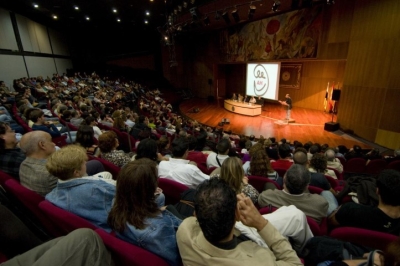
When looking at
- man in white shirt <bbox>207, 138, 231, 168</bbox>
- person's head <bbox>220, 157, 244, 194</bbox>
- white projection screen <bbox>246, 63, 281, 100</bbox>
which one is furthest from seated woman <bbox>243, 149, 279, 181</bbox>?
white projection screen <bbox>246, 63, 281, 100</bbox>

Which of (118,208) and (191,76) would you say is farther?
(191,76)

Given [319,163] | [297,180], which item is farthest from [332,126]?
[297,180]

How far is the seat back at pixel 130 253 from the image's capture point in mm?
967

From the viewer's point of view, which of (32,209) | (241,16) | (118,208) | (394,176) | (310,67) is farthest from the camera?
(310,67)

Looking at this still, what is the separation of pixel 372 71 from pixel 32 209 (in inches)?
347

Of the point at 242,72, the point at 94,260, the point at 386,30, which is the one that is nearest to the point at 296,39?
the point at 386,30

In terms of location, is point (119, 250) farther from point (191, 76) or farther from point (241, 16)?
point (191, 76)

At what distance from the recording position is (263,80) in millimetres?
11969

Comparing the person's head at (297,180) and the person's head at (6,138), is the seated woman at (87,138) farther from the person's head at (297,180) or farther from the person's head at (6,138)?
the person's head at (297,180)

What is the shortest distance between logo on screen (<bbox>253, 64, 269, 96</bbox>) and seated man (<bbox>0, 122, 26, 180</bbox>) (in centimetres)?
1123

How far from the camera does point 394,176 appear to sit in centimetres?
144

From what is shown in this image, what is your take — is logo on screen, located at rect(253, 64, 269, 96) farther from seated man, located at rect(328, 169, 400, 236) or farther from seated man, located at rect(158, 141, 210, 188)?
seated man, located at rect(328, 169, 400, 236)

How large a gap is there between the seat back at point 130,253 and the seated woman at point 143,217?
55 mm

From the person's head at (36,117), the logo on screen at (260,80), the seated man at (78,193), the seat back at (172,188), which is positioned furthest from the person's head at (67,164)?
the logo on screen at (260,80)
